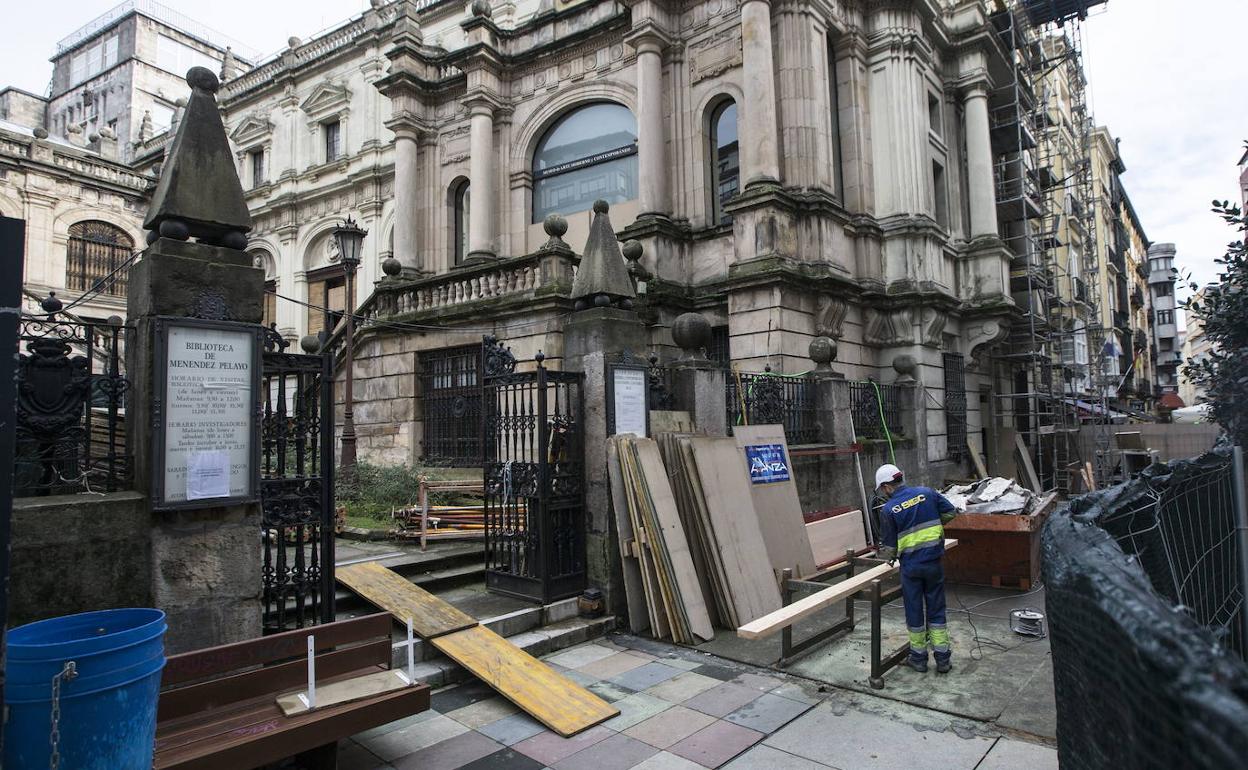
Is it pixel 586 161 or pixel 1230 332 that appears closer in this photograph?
pixel 1230 332

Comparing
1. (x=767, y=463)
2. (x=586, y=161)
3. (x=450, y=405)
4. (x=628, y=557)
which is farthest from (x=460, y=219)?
(x=628, y=557)

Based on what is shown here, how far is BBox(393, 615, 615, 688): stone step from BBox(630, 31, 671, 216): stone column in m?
10.7

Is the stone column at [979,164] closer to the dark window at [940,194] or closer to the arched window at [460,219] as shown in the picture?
the dark window at [940,194]

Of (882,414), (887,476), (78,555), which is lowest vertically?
(78,555)

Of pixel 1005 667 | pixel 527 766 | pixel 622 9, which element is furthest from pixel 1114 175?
pixel 527 766

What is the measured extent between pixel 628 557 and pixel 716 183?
1106cm

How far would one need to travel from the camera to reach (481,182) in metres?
18.5

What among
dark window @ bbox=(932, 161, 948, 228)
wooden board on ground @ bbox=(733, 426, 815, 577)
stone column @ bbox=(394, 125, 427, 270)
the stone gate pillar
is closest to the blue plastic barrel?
the stone gate pillar

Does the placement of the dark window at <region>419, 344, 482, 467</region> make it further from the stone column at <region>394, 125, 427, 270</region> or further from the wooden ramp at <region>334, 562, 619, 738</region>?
the wooden ramp at <region>334, 562, 619, 738</region>

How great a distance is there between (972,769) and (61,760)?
4.62 meters

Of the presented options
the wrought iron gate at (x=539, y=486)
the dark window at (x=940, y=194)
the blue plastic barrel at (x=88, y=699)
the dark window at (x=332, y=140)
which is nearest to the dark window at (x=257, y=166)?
the dark window at (x=332, y=140)

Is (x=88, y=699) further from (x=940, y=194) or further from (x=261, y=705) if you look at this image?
(x=940, y=194)

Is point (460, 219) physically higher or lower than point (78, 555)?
higher

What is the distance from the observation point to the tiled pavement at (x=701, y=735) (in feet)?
14.4
